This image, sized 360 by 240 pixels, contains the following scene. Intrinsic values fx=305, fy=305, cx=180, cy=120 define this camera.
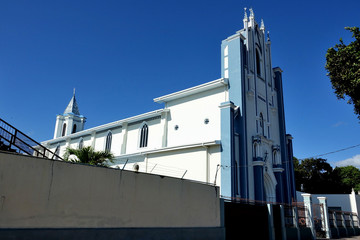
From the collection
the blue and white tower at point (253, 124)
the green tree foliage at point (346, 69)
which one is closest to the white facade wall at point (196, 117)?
the blue and white tower at point (253, 124)

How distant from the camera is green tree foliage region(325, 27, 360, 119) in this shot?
1449 centimetres

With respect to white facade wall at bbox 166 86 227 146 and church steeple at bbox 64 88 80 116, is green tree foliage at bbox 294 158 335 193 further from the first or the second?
church steeple at bbox 64 88 80 116

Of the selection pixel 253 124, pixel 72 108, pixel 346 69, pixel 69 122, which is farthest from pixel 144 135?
pixel 72 108

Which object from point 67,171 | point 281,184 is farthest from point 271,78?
point 67,171

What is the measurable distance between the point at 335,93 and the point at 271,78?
12600mm

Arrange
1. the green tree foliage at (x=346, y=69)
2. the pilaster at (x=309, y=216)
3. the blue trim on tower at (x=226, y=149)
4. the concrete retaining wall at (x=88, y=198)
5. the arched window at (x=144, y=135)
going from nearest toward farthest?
the concrete retaining wall at (x=88, y=198) → the green tree foliage at (x=346, y=69) → the pilaster at (x=309, y=216) → the blue trim on tower at (x=226, y=149) → the arched window at (x=144, y=135)

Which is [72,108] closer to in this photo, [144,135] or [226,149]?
[144,135]

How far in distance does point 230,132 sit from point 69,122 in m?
29.8

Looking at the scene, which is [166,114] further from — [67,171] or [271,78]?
[67,171]

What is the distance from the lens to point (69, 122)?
43.4 meters

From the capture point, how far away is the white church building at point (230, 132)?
20906 mm

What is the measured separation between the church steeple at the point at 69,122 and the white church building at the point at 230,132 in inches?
615

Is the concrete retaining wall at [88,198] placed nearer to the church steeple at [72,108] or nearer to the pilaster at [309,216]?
the pilaster at [309,216]

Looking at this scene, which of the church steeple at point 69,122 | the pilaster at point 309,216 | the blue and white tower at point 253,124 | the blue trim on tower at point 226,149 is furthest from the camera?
the church steeple at point 69,122
